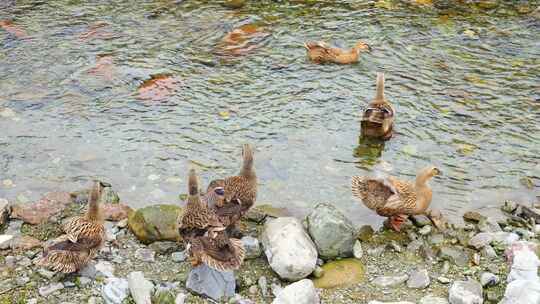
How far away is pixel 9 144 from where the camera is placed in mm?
10516

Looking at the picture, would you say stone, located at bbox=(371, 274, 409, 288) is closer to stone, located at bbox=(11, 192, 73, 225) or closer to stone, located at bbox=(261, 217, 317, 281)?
stone, located at bbox=(261, 217, 317, 281)

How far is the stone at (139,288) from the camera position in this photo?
7.12m

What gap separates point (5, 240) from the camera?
819 cm

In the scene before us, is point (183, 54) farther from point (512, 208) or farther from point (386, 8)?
point (512, 208)

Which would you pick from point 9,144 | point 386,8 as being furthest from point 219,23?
point 9,144

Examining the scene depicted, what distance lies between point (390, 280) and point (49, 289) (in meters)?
3.80

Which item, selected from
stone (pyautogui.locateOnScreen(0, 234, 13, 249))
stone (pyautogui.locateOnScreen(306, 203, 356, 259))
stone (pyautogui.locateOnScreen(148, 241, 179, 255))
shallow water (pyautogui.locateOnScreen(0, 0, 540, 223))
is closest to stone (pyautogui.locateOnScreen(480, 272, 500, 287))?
stone (pyautogui.locateOnScreen(306, 203, 356, 259))

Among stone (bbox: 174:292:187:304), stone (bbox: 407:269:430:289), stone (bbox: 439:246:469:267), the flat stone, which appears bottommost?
stone (bbox: 439:246:469:267)

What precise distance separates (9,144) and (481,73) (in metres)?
8.40

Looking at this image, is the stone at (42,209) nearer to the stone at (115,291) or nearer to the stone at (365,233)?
the stone at (115,291)

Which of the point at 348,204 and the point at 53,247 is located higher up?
the point at 53,247

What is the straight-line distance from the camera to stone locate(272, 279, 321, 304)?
Answer: 22.9ft

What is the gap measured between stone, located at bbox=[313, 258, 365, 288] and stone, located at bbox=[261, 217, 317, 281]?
8.1 inches

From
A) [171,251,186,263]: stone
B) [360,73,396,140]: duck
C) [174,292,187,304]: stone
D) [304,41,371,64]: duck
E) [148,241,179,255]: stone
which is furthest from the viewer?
[304,41,371,64]: duck
